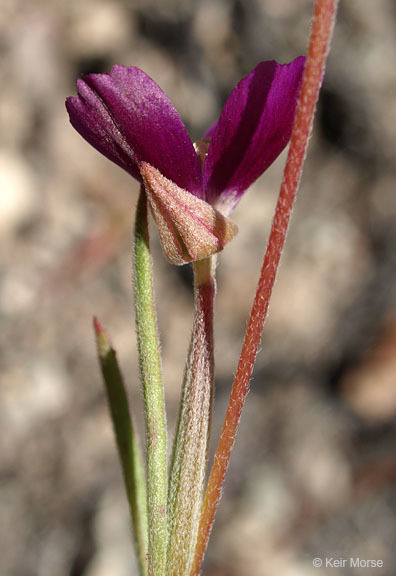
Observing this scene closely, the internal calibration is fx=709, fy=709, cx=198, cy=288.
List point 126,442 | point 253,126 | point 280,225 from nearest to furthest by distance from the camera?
1. point 280,225
2. point 253,126
3. point 126,442

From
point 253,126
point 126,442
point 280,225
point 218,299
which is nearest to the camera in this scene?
point 280,225

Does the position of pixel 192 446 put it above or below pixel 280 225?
below

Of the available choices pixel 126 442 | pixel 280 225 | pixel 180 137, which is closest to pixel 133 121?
pixel 180 137

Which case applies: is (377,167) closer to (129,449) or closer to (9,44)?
(9,44)

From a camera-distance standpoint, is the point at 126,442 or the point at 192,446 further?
the point at 126,442

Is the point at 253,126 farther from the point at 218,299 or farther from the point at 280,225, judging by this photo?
the point at 218,299

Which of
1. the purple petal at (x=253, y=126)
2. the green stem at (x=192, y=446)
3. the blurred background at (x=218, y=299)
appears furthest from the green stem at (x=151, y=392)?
the blurred background at (x=218, y=299)

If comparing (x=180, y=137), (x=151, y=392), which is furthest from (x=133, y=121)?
(x=151, y=392)

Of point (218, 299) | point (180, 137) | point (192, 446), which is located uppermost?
point (218, 299)
